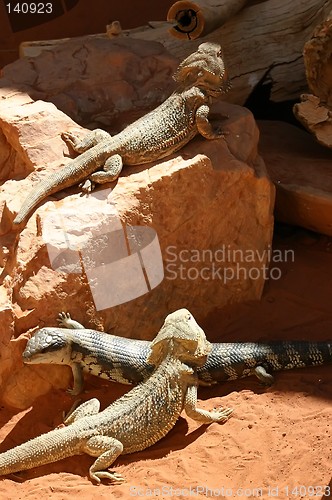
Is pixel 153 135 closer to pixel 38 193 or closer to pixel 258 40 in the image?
pixel 38 193

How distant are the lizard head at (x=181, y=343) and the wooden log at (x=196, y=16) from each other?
3562mm

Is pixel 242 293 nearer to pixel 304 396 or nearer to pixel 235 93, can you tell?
pixel 304 396

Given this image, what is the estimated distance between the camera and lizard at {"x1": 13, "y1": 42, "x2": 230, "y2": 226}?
6.55m

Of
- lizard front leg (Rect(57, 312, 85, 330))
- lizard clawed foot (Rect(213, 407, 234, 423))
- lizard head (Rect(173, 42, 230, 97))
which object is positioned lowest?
lizard clawed foot (Rect(213, 407, 234, 423))

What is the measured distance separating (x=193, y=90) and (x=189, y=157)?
732mm

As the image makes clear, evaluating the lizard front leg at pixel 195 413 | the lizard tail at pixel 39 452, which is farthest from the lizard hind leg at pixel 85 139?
the lizard tail at pixel 39 452

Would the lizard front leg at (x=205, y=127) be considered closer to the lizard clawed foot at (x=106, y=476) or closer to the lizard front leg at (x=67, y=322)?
the lizard front leg at (x=67, y=322)

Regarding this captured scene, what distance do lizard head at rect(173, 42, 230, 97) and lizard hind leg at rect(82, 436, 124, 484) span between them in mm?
3467

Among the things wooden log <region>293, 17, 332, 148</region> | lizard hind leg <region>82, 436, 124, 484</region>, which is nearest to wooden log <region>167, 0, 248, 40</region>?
wooden log <region>293, 17, 332, 148</region>

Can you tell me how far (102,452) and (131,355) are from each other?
895 millimetres

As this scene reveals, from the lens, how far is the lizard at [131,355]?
237 inches

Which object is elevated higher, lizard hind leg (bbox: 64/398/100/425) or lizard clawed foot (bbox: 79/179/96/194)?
lizard clawed foot (bbox: 79/179/96/194)

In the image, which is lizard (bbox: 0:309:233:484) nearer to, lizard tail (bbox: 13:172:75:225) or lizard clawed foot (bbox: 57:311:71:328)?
lizard clawed foot (bbox: 57:311:71:328)

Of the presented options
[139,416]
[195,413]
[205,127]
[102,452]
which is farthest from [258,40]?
[102,452]
